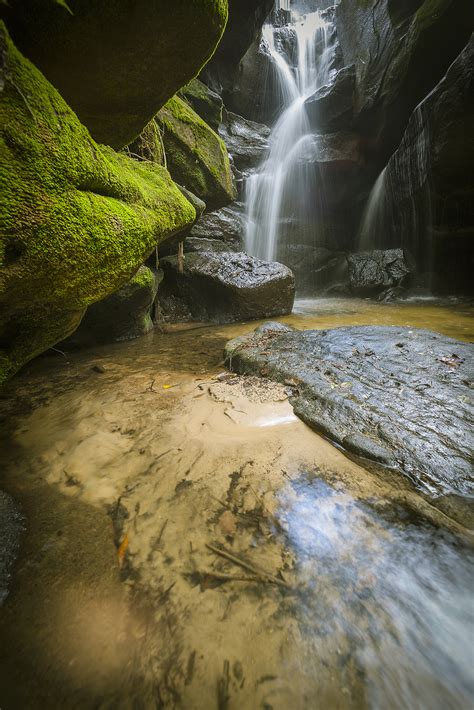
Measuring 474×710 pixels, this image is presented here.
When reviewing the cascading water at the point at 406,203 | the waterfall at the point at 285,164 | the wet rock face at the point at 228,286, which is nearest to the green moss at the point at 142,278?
the wet rock face at the point at 228,286

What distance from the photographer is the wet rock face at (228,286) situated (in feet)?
22.5

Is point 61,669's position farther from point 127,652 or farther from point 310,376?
point 310,376

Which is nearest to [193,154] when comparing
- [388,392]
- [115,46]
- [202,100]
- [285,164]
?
[202,100]

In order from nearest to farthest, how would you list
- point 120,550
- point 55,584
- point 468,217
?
point 55,584, point 120,550, point 468,217

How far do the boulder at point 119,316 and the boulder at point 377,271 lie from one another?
8.90 metres

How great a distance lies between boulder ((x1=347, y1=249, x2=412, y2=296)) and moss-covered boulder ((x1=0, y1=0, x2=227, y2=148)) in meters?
10.6

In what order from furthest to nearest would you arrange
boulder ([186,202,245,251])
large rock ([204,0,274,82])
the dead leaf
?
1. large rock ([204,0,274,82])
2. boulder ([186,202,245,251])
3. the dead leaf

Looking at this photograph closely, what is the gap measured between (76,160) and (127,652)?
8.08 ft

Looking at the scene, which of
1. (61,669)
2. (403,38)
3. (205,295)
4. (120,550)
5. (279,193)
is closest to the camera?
(61,669)

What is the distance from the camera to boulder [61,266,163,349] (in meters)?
4.75

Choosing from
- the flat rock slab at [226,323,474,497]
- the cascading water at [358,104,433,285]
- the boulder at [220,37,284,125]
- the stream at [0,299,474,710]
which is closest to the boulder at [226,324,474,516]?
the flat rock slab at [226,323,474,497]

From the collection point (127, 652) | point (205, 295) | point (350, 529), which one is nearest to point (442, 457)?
point (350, 529)

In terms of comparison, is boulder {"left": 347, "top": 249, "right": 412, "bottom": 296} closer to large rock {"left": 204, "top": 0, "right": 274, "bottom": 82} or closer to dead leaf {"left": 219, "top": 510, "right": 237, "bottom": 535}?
large rock {"left": 204, "top": 0, "right": 274, "bottom": 82}

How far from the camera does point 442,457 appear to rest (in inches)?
71.3
